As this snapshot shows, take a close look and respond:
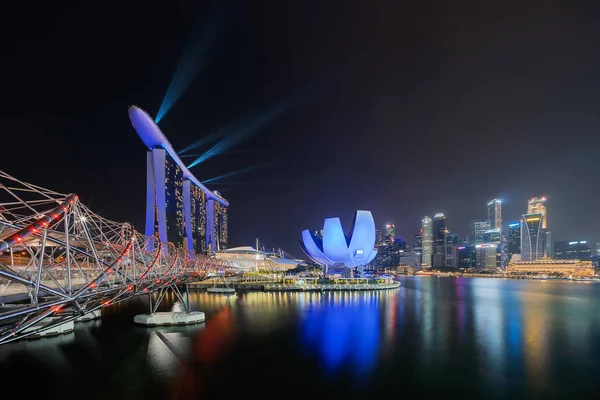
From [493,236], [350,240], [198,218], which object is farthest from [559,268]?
[198,218]

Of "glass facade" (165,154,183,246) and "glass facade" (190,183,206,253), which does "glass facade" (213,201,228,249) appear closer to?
"glass facade" (190,183,206,253)

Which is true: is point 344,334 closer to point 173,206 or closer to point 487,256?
point 173,206

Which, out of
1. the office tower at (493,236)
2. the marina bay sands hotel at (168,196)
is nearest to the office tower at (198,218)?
the marina bay sands hotel at (168,196)

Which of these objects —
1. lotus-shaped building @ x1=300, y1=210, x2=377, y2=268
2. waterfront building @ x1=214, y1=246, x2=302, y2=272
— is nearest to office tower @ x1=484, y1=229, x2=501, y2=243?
waterfront building @ x1=214, y1=246, x2=302, y2=272

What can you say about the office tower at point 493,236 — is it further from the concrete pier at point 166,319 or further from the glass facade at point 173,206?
the concrete pier at point 166,319

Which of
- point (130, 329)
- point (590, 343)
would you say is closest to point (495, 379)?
point (590, 343)
